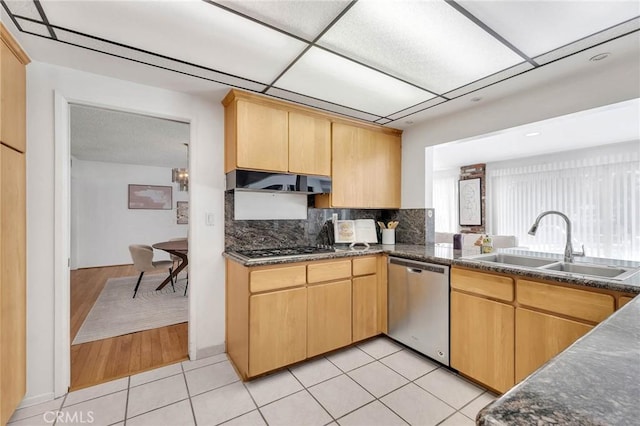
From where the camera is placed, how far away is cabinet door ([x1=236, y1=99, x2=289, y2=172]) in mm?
2273

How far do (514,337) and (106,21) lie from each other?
9.74ft

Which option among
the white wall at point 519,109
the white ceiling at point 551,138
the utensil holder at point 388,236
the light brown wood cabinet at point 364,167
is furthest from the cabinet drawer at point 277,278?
the white ceiling at point 551,138

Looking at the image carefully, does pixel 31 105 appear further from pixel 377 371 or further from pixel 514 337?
pixel 514 337

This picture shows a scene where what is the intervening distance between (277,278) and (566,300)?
5.90 ft

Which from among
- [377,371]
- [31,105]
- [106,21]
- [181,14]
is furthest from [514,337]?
[31,105]

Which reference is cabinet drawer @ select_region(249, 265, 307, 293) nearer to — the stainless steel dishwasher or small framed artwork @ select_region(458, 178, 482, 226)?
the stainless steel dishwasher

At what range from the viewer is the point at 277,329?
212 cm

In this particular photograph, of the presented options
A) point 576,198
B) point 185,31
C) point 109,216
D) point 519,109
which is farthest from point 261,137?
point 109,216

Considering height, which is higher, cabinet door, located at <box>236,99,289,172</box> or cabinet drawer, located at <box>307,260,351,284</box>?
cabinet door, located at <box>236,99,289,172</box>

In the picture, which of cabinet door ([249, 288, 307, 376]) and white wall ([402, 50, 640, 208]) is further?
cabinet door ([249, 288, 307, 376])

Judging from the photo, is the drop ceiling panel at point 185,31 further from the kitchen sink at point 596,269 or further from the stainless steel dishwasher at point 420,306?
the kitchen sink at point 596,269

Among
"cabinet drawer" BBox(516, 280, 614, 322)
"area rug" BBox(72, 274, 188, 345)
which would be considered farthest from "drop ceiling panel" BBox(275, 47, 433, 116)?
"area rug" BBox(72, 274, 188, 345)

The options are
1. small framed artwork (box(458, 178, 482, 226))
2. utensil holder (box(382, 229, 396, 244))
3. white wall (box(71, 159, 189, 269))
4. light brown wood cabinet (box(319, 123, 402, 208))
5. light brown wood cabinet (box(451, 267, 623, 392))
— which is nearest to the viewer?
light brown wood cabinet (box(451, 267, 623, 392))

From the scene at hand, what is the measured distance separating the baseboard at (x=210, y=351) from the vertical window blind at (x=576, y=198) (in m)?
4.53
